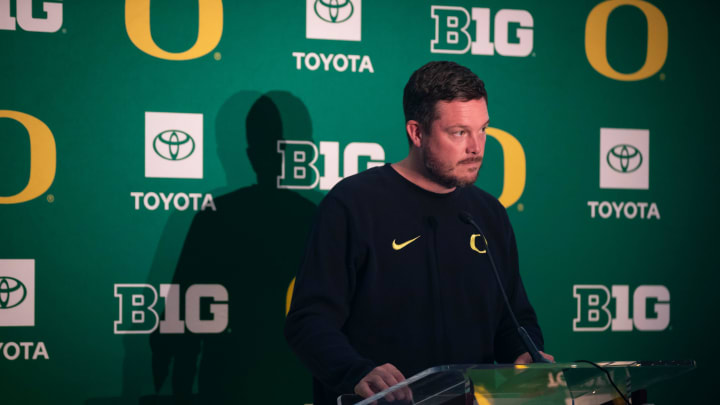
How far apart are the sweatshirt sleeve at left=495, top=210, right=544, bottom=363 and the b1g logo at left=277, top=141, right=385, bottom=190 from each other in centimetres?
97

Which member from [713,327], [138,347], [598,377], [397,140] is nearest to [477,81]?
[598,377]

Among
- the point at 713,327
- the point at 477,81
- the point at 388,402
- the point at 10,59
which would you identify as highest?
the point at 10,59

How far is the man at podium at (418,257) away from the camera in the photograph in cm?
173

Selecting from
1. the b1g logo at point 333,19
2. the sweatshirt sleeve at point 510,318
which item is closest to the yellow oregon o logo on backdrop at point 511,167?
the b1g logo at point 333,19

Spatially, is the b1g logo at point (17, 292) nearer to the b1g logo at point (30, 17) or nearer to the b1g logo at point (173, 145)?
the b1g logo at point (173, 145)

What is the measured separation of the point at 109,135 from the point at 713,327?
109 inches

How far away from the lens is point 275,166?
2.74 meters

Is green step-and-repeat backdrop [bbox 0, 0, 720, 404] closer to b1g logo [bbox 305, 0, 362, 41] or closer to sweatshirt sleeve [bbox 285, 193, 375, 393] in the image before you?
b1g logo [bbox 305, 0, 362, 41]

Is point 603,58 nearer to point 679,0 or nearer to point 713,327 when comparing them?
point 679,0

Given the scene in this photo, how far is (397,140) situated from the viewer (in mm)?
2840

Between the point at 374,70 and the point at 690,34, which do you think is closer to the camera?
the point at 374,70

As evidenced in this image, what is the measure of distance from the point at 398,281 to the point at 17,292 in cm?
166

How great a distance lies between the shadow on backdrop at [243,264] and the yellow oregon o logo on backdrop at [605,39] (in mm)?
1338

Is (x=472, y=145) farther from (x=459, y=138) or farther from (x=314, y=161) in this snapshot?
(x=314, y=161)
